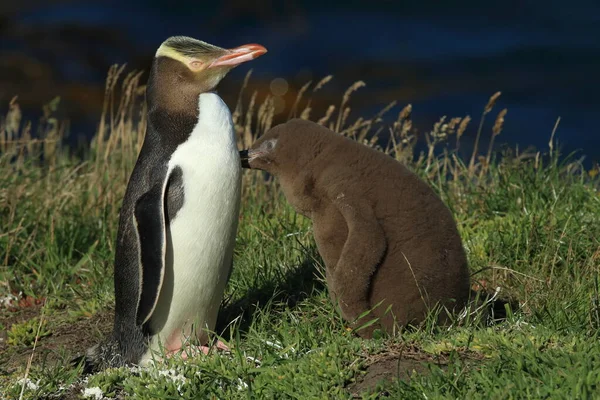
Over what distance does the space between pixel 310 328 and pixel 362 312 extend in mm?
303

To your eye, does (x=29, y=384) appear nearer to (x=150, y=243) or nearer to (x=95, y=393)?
(x=95, y=393)

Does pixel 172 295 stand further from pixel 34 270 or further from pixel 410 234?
pixel 34 270

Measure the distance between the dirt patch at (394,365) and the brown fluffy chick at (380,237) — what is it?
14.6 inches

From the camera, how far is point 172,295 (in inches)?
195

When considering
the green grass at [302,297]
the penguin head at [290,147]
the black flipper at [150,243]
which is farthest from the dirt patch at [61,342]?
the penguin head at [290,147]

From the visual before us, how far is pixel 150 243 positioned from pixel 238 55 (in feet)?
3.52

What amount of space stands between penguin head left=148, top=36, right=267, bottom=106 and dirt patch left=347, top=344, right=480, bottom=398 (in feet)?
5.56

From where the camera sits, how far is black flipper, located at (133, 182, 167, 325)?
15.7 ft

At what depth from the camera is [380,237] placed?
453 cm

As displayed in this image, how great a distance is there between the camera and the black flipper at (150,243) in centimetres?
477

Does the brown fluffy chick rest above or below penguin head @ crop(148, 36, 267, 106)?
below

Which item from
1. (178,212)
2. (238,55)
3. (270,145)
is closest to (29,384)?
(178,212)

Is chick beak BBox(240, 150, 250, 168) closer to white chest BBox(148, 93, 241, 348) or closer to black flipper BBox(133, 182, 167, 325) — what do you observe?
white chest BBox(148, 93, 241, 348)

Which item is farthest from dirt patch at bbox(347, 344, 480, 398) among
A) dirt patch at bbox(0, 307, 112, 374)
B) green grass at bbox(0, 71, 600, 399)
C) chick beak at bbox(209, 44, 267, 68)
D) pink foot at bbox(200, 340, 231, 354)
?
dirt patch at bbox(0, 307, 112, 374)
